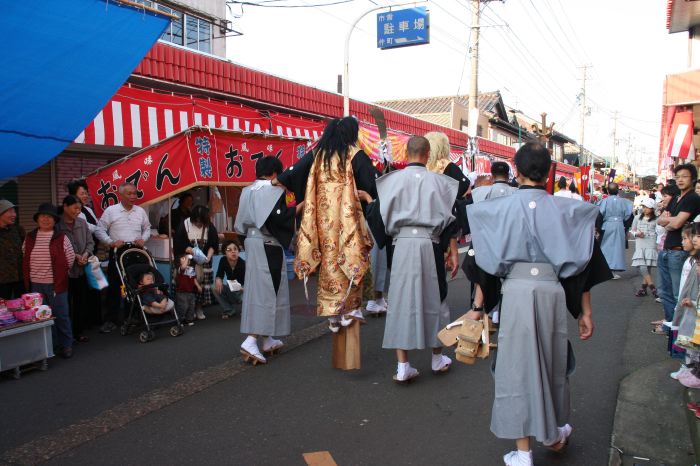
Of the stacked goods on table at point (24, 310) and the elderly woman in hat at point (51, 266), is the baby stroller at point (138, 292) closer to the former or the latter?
the elderly woman in hat at point (51, 266)

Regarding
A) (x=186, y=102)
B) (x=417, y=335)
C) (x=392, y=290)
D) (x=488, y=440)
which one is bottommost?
(x=488, y=440)

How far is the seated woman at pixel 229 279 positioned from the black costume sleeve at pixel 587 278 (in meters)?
5.12

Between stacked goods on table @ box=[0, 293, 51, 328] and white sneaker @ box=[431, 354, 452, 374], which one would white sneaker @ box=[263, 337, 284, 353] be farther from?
stacked goods on table @ box=[0, 293, 51, 328]

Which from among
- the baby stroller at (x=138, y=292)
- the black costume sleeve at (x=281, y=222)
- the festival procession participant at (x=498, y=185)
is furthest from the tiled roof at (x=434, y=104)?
the black costume sleeve at (x=281, y=222)

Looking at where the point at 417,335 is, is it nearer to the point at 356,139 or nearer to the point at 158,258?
the point at 356,139

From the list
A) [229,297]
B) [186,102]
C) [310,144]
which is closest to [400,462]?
[229,297]

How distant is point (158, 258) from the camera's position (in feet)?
25.9

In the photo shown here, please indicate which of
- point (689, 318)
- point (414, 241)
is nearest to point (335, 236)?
point (414, 241)

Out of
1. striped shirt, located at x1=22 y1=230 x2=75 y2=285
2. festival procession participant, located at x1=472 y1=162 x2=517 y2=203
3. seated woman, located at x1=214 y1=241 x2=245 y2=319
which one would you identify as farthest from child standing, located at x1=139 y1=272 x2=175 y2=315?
festival procession participant, located at x1=472 y1=162 x2=517 y2=203

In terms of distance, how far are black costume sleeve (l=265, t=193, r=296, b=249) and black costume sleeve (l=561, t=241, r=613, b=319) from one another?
2.80 m

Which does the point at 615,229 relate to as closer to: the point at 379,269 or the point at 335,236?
the point at 379,269

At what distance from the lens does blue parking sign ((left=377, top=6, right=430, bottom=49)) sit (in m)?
14.1

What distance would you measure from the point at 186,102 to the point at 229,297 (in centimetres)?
369

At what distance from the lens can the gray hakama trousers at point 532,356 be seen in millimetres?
3205
